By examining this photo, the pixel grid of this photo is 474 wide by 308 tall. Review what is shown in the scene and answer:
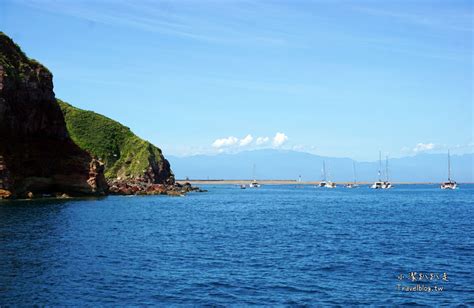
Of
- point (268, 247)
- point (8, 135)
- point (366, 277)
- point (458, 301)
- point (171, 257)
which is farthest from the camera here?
point (8, 135)

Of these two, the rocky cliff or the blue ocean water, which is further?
the rocky cliff

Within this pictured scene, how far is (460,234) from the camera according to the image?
64.7 m

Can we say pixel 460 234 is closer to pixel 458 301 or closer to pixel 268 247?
pixel 268 247

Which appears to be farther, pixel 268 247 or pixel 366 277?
pixel 268 247

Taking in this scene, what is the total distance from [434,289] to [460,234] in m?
34.9

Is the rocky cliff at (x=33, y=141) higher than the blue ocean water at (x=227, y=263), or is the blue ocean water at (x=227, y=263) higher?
the rocky cliff at (x=33, y=141)

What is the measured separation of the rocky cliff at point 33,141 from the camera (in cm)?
11244

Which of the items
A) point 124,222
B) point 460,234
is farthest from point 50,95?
point 460,234

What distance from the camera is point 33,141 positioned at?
12362cm

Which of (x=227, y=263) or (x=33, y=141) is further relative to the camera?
(x=33, y=141)

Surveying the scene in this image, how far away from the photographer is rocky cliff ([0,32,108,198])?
112438 mm

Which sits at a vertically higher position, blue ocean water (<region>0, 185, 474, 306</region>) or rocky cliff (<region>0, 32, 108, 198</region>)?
rocky cliff (<region>0, 32, 108, 198</region>)

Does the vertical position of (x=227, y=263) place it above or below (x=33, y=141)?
below

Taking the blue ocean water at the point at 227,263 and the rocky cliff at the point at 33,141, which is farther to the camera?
the rocky cliff at the point at 33,141
